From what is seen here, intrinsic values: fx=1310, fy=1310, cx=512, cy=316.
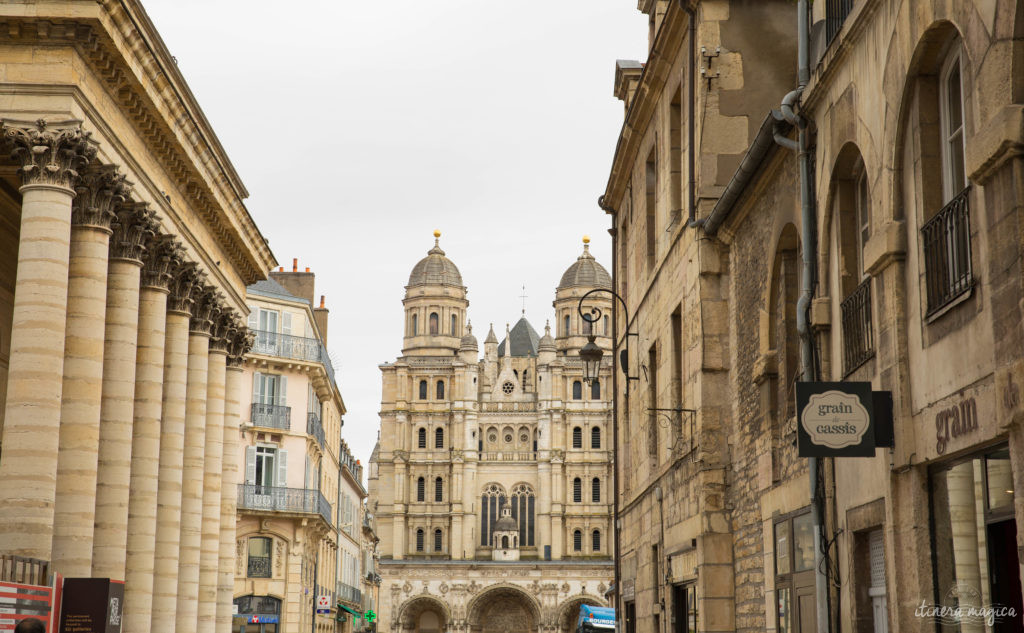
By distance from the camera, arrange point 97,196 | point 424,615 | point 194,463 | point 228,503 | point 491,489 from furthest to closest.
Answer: point 491,489 → point 424,615 → point 228,503 → point 194,463 → point 97,196

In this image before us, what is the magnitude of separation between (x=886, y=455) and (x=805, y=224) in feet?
9.43

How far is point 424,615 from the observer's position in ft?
354

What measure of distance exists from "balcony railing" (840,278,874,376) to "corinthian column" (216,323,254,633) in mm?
18287

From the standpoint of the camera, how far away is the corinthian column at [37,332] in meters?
14.9

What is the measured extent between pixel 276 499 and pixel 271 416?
9.62ft

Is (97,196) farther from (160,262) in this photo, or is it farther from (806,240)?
(806,240)

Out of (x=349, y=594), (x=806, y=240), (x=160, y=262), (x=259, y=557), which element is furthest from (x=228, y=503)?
(x=349, y=594)

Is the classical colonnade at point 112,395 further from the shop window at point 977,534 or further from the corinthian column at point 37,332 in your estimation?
the shop window at point 977,534

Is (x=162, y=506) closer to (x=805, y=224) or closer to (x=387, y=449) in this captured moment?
(x=805, y=224)

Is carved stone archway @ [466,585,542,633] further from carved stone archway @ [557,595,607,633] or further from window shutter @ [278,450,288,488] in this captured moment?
window shutter @ [278,450,288,488]

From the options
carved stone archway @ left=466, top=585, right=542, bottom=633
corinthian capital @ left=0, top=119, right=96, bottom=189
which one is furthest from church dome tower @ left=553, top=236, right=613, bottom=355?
corinthian capital @ left=0, top=119, right=96, bottom=189

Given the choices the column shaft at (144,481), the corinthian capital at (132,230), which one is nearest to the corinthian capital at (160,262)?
the column shaft at (144,481)

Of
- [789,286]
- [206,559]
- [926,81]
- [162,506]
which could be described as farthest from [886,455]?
[206,559]

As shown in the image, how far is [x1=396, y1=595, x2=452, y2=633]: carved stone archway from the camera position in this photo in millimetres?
105500
